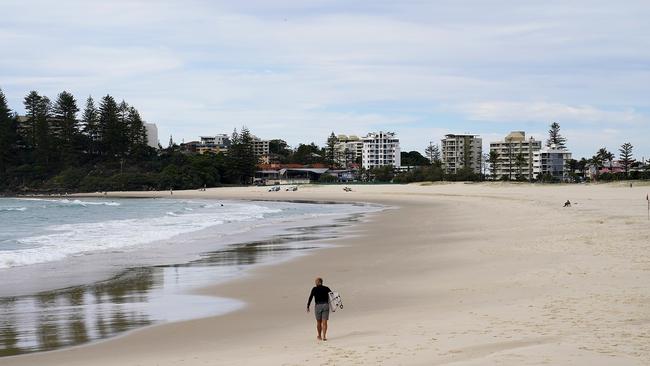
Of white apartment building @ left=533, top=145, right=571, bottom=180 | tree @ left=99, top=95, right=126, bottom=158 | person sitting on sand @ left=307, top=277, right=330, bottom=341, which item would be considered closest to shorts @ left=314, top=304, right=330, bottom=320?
person sitting on sand @ left=307, top=277, right=330, bottom=341

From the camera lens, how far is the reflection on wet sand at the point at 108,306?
36.6ft

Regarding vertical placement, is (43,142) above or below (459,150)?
above

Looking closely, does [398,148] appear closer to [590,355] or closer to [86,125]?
[86,125]

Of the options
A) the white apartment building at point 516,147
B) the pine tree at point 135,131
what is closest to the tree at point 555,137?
the white apartment building at point 516,147

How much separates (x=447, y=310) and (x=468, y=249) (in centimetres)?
1031

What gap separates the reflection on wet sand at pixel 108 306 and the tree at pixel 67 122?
379 feet

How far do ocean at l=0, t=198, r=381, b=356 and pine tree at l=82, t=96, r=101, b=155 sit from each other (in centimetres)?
9700

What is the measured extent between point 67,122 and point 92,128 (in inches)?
204

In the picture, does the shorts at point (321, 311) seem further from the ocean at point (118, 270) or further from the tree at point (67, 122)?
the tree at point (67, 122)

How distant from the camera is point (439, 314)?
11.3 meters

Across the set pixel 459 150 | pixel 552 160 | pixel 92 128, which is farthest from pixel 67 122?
pixel 552 160

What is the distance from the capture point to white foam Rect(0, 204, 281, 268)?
23312mm

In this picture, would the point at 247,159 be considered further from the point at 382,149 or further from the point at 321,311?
the point at 321,311


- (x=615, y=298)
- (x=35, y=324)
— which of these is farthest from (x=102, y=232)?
(x=615, y=298)
